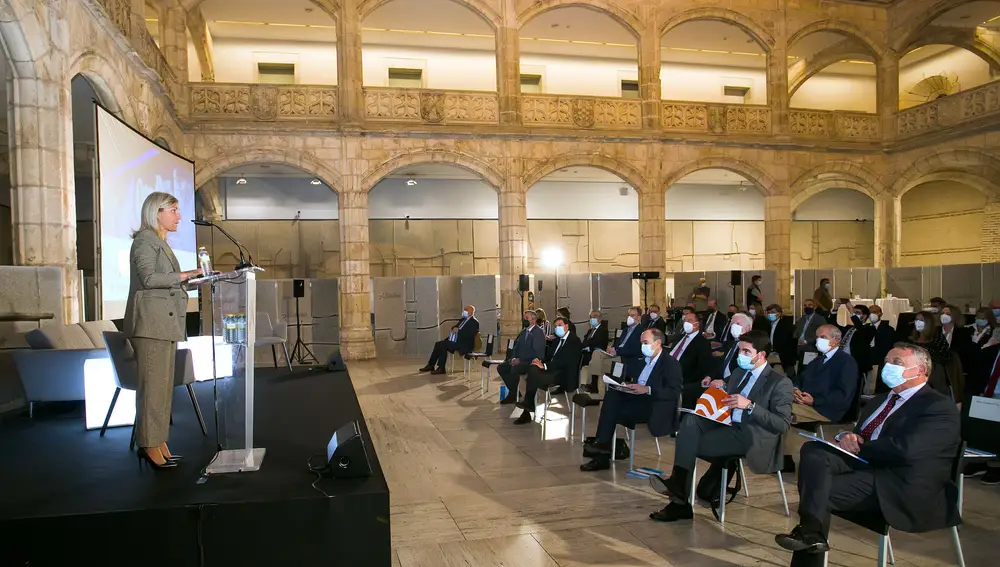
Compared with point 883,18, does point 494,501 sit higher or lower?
lower

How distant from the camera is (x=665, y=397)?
5.44 m

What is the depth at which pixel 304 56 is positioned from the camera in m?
17.4

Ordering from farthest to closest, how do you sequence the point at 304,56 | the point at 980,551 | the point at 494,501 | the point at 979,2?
the point at 304,56, the point at 979,2, the point at 494,501, the point at 980,551

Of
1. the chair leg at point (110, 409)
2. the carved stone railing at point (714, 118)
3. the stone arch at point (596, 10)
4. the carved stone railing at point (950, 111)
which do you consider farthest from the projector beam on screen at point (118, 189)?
the carved stone railing at point (950, 111)

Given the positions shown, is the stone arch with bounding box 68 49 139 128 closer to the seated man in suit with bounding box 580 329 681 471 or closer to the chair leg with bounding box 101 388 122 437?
the chair leg with bounding box 101 388 122 437

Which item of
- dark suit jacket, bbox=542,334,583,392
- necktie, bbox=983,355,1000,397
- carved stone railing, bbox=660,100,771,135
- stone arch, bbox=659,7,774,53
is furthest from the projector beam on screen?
stone arch, bbox=659,7,774,53

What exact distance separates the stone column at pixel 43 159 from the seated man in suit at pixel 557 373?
491cm

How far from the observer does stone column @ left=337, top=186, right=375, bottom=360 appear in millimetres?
14438

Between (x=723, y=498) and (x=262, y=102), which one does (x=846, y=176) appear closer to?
(x=262, y=102)

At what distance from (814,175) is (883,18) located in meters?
4.78

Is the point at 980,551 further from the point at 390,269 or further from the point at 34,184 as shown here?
the point at 390,269

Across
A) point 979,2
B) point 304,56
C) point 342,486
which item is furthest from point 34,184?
point 979,2

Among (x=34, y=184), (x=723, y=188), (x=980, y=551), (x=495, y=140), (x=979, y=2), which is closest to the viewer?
(x=980, y=551)

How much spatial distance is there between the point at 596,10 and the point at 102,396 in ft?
46.5
